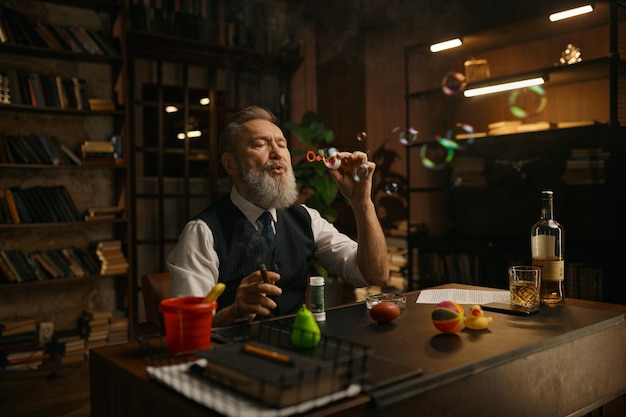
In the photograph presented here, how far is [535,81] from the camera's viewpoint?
3.34 m

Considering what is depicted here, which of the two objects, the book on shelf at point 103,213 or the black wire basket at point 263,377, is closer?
the black wire basket at point 263,377

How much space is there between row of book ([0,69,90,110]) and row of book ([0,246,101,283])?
1029mm

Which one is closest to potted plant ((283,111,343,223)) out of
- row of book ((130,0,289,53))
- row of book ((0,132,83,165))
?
row of book ((130,0,289,53))

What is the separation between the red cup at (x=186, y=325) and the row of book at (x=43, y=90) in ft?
10.5

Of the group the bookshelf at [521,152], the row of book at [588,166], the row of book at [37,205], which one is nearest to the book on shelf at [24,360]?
the row of book at [37,205]

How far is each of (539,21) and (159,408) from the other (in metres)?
3.32

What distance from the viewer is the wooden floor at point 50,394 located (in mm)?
2787

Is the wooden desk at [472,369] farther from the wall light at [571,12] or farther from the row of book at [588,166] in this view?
the wall light at [571,12]

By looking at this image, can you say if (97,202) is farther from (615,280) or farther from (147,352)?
(615,280)

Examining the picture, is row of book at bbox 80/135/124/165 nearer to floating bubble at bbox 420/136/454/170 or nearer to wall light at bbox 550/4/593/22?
floating bubble at bbox 420/136/454/170

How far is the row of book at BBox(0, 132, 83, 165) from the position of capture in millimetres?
3617

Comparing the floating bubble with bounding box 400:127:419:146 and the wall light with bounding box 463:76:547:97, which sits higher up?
the wall light with bounding box 463:76:547:97

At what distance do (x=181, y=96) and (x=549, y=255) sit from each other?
3735 mm

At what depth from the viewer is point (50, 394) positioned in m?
3.08
